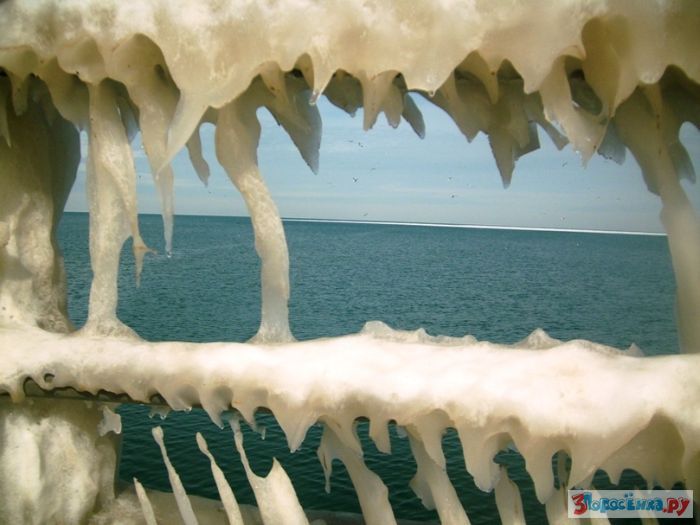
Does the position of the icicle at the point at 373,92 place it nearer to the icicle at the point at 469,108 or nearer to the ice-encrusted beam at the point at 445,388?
the icicle at the point at 469,108

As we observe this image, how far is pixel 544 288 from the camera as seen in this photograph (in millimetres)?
42562

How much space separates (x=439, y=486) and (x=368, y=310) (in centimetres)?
2932

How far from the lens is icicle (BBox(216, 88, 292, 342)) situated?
3.06 meters

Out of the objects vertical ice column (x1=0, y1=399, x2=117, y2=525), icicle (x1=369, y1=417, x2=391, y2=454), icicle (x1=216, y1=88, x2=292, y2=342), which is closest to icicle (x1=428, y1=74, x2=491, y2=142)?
icicle (x1=216, y1=88, x2=292, y2=342)

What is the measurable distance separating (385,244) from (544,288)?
48.6 metres

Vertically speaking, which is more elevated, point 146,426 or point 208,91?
point 208,91

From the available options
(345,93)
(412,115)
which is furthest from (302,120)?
(412,115)

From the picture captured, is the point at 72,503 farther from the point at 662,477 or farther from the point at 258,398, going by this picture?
the point at 662,477

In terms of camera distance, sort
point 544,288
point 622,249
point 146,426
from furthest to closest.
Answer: point 622,249
point 544,288
point 146,426

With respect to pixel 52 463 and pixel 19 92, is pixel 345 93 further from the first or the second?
pixel 52 463

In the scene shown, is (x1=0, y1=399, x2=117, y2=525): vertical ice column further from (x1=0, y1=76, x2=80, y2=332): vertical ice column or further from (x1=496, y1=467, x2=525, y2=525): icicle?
(x1=496, y1=467, x2=525, y2=525): icicle

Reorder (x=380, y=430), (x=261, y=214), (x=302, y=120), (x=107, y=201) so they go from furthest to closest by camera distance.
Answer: (x=302, y=120)
(x=107, y=201)
(x=261, y=214)
(x=380, y=430)

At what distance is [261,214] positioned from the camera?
10.0ft

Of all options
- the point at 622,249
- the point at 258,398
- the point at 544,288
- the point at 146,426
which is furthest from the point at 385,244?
the point at 258,398
